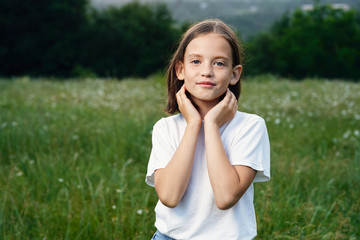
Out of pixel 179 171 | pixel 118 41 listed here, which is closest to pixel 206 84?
pixel 179 171

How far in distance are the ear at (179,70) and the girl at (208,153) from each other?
99mm

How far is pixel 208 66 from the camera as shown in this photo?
Result: 1.71m

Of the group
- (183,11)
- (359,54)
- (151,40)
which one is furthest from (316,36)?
(151,40)

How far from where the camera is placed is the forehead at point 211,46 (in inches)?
68.2

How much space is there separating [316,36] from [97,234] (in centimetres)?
4632

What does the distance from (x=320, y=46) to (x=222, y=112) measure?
46.5 meters

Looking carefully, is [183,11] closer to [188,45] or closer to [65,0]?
[65,0]

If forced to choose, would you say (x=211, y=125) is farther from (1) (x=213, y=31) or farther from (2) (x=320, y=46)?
(2) (x=320, y=46)

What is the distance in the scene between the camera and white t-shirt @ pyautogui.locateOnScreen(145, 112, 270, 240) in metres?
1.63

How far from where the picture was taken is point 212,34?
5.75 ft

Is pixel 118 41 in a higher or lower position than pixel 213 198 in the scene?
lower

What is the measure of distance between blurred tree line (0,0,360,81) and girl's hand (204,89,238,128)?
24.6 meters

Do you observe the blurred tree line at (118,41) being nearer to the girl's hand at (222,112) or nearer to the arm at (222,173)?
the girl's hand at (222,112)

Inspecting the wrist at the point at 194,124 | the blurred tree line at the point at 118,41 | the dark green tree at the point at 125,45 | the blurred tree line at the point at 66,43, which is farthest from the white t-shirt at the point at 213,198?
the dark green tree at the point at 125,45
